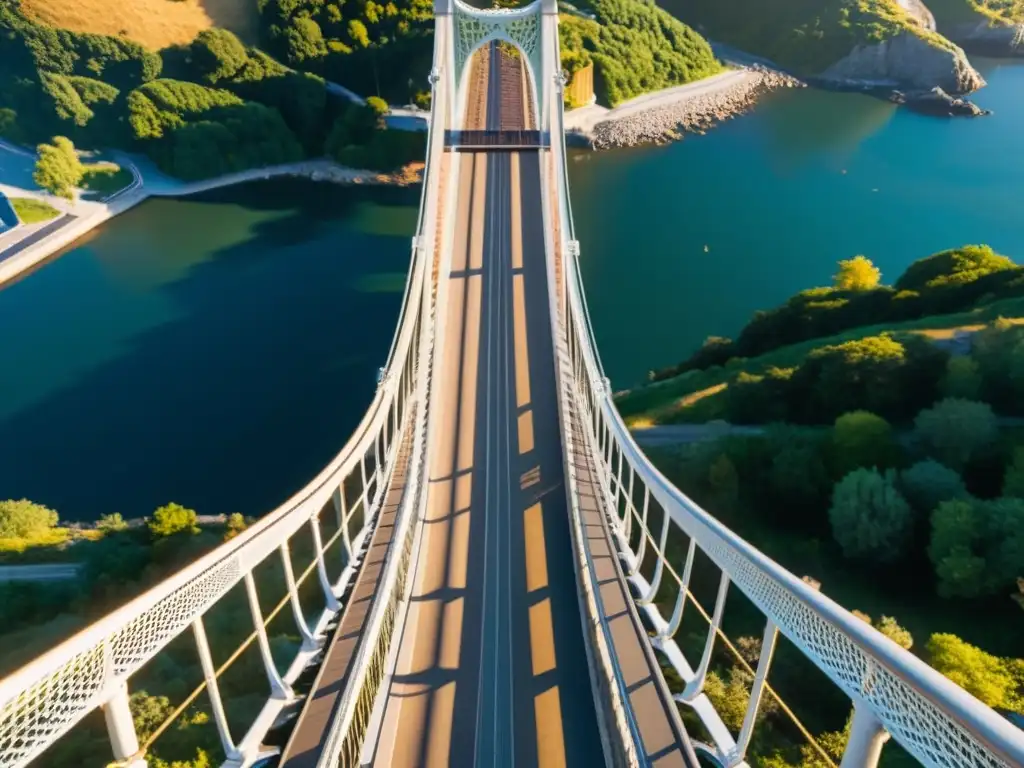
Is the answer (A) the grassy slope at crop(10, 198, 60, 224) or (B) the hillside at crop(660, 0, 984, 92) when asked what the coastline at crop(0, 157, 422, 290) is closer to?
(A) the grassy slope at crop(10, 198, 60, 224)

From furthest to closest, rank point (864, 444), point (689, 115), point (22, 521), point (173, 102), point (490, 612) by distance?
1. point (689, 115)
2. point (173, 102)
3. point (22, 521)
4. point (864, 444)
5. point (490, 612)

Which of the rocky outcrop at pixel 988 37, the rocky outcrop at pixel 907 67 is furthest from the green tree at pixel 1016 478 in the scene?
the rocky outcrop at pixel 988 37

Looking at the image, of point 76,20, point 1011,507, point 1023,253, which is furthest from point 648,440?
point 76,20

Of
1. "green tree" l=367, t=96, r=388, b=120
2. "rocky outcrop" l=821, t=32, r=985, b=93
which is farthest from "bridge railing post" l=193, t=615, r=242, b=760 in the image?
"rocky outcrop" l=821, t=32, r=985, b=93

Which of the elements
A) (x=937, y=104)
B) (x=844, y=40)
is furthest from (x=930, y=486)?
(x=844, y=40)

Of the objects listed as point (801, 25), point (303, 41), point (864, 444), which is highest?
point (801, 25)

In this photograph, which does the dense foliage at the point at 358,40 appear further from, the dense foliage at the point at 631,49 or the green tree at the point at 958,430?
the green tree at the point at 958,430

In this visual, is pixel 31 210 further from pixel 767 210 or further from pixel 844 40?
pixel 844 40

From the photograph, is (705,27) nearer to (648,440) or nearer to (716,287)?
(716,287)
